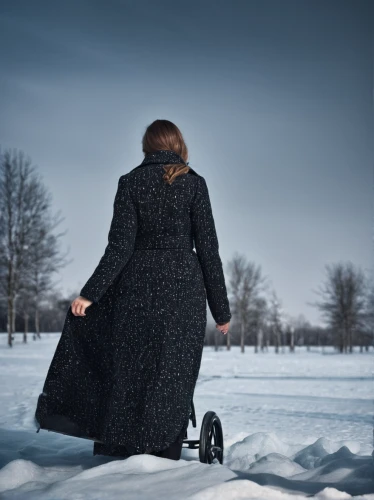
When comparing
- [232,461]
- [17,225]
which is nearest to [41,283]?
[17,225]

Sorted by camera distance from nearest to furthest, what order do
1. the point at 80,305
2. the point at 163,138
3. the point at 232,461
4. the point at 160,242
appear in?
the point at 80,305
the point at 160,242
the point at 163,138
the point at 232,461

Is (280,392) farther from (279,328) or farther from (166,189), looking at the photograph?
(279,328)

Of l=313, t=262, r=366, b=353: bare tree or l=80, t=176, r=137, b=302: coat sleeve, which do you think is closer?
l=80, t=176, r=137, b=302: coat sleeve

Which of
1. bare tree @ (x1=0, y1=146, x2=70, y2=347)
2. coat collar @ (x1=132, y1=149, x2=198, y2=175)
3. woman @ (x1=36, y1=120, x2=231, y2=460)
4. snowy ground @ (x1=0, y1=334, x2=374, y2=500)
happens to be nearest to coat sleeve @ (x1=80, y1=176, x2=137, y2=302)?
woman @ (x1=36, y1=120, x2=231, y2=460)

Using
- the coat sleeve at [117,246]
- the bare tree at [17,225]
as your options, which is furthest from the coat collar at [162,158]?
the bare tree at [17,225]

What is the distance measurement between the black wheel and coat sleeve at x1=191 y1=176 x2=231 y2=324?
574 mm

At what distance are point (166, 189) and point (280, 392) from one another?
254 inches

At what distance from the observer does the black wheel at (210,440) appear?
2.73 metres

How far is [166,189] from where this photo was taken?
2.77 m

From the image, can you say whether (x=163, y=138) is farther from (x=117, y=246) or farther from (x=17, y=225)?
(x=17, y=225)

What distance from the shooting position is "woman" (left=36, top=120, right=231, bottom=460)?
2598 mm

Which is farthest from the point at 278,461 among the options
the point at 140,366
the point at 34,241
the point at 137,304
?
the point at 34,241

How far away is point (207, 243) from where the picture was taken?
2.78 meters

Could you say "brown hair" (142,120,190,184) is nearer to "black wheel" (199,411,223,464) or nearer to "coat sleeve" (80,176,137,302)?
"coat sleeve" (80,176,137,302)
